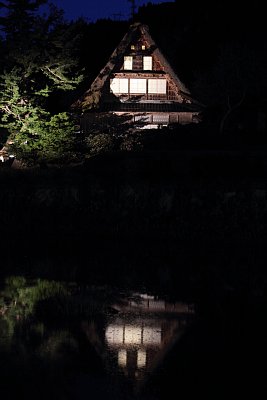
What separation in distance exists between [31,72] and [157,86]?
805cm

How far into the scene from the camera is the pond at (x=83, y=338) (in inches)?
452

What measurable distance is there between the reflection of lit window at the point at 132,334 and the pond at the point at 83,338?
0.02 meters

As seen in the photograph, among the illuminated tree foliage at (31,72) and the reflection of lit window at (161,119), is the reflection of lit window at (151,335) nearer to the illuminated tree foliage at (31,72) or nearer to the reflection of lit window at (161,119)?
the illuminated tree foliage at (31,72)

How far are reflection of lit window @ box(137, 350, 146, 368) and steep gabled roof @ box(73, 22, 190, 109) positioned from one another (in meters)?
28.4

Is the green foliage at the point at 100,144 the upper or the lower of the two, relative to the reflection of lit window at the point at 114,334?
upper

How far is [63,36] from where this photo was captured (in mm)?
36375

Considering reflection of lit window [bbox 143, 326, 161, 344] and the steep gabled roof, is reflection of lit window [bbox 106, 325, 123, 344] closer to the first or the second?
reflection of lit window [bbox 143, 326, 161, 344]

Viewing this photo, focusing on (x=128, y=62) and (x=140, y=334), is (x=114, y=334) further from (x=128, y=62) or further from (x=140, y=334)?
(x=128, y=62)

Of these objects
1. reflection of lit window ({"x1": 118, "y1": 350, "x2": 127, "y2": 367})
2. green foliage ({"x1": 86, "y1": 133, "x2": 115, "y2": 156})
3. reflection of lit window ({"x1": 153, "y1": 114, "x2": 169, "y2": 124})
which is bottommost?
reflection of lit window ({"x1": 118, "y1": 350, "x2": 127, "y2": 367})

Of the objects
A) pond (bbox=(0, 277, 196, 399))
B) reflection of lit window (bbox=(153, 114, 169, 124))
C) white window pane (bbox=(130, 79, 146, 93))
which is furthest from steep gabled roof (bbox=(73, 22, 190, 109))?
pond (bbox=(0, 277, 196, 399))

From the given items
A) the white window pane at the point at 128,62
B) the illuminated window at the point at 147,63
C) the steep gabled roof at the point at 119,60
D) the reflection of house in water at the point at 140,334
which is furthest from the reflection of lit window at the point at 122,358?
the white window pane at the point at 128,62

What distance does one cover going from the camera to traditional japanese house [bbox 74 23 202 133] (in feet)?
134

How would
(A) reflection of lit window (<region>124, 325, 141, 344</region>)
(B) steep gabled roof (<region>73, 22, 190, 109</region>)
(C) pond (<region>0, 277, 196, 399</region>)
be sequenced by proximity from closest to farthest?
(C) pond (<region>0, 277, 196, 399</region>) → (A) reflection of lit window (<region>124, 325, 141, 344</region>) → (B) steep gabled roof (<region>73, 22, 190, 109</region>)

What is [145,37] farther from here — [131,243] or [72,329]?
[72,329]
